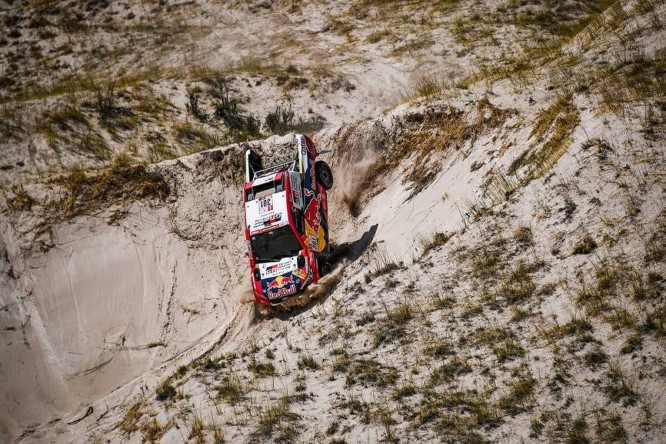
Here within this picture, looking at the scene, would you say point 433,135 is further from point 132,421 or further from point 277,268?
point 132,421

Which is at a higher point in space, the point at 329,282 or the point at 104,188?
the point at 104,188

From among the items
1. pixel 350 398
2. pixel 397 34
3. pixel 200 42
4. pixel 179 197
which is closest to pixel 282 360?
pixel 350 398

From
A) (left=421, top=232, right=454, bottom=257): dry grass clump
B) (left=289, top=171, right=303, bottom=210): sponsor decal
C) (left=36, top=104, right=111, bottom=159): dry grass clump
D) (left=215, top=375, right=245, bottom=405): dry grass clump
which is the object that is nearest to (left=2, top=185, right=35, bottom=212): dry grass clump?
(left=36, top=104, right=111, bottom=159): dry grass clump

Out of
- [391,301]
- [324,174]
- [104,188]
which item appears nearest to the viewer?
[391,301]

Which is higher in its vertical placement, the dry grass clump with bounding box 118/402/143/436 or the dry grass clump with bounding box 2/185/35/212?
the dry grass clump with bounding box 2/185/35/212

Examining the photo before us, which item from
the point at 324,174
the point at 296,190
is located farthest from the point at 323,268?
the point at 324,174

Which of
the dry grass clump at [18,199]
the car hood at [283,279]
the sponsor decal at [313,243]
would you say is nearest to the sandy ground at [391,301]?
the dry grass clump at [18,199]

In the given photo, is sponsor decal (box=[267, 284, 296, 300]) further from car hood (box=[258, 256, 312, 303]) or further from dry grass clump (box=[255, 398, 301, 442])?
dry grass clump (box=[255, 398, 301, 442])
